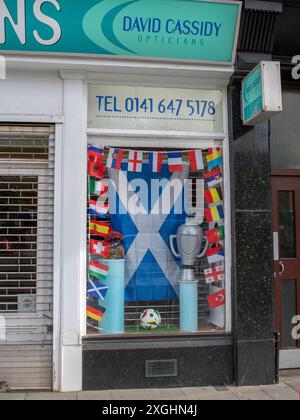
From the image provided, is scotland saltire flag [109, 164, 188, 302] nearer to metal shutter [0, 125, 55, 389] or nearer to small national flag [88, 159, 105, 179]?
small national flag [88, 159, 105, 179]

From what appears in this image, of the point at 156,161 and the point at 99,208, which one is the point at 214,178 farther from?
the point at 99,208

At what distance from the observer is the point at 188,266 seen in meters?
5.57

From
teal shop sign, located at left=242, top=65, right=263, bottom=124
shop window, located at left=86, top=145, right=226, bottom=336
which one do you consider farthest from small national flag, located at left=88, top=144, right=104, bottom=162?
teal shop sign, located at left=242, top=65, right=263, bottom=124

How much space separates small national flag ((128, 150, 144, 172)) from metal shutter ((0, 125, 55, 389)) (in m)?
0.87

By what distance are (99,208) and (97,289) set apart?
898 mm

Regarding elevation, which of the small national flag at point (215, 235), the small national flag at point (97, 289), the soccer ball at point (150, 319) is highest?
the small national flag at point (215, 235)

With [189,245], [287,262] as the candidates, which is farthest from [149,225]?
[287,262]

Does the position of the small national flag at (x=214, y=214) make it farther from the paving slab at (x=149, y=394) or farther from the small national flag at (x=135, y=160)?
the paving slab at (x=149, y=394)

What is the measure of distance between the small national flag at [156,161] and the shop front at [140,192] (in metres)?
0.01

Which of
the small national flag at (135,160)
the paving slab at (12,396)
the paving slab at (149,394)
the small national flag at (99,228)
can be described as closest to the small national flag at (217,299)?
the paving slab at (149,394)

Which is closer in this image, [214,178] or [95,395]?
[95,395]

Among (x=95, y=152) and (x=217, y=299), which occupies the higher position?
(x=95, y=152)

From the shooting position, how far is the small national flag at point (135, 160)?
18.1ft

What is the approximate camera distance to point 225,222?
217 inches
